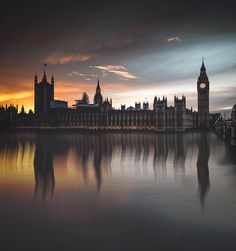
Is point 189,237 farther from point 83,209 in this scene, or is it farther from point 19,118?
point 19,118

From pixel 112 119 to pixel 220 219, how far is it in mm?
106598

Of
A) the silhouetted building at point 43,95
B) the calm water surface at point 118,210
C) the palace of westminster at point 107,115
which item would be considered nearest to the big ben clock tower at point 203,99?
the palace of westminster at point 107,115

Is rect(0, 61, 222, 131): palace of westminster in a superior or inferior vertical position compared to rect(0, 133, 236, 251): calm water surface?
superior

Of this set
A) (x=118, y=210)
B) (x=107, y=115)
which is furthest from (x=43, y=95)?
(x=118, y=210)

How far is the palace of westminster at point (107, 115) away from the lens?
10625 cm

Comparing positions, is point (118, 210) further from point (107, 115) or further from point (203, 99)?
point (203, 99)

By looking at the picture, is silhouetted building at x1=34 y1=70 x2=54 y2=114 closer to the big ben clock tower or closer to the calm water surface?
the big ben clock tower

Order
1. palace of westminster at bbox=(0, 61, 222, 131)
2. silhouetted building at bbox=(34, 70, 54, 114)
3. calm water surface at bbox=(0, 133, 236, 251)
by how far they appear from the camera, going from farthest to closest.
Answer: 1. silhouetted building at bbox=(34, 70, 54, 114)
2. palace of westminster at bbox=(0, 61, 222, 131)
3. calm water surface at bbox=(0, 133, 236, 251)

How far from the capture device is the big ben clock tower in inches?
4879

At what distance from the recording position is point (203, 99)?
126m

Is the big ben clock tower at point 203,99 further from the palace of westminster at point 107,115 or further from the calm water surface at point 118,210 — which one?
the calm water surface at point 118,210

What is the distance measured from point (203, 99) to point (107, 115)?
39704 millimetres

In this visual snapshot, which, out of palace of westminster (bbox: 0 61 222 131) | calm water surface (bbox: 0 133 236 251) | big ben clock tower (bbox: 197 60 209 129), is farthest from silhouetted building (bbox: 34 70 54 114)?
calm water surface (bbox: 0 133 236 251)

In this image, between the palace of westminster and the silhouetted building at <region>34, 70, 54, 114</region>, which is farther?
the silhouetted building at <region>34, 70, 54, 114</region>
